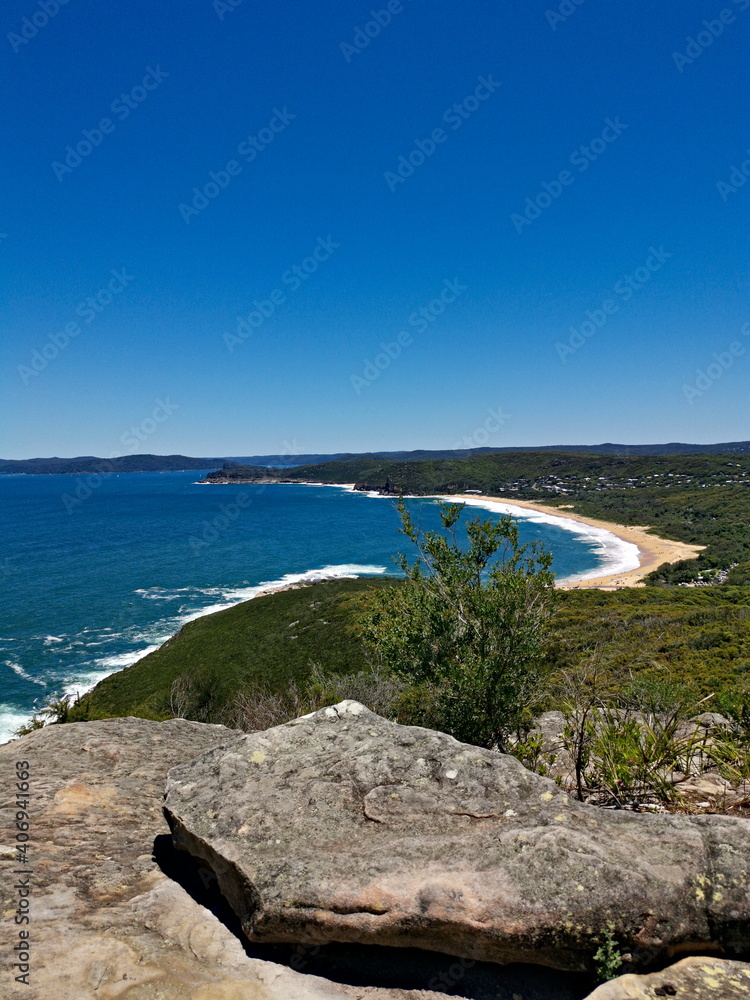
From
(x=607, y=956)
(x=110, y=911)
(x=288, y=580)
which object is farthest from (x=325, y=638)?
(x=607, y=956)

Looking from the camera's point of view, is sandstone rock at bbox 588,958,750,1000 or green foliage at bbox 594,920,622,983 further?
green foliage at bbox 594,920,622,983

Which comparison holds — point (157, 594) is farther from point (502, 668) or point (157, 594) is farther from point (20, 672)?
point (502, 668)

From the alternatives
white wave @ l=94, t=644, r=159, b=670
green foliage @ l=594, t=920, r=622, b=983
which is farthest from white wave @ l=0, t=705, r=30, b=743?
green foliage @ l=594, t=920, r=622, b=983

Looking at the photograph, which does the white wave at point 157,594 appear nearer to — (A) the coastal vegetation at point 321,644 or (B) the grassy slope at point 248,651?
(B) the grassy slope at point 248,651

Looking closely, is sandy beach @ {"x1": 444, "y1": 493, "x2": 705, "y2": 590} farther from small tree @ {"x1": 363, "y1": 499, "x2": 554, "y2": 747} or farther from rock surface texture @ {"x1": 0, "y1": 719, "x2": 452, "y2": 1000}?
rock surface texture @ {"x1": 0, "y1": 719, "x2": 452, "y2": 1000}

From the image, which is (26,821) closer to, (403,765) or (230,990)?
(230,990)

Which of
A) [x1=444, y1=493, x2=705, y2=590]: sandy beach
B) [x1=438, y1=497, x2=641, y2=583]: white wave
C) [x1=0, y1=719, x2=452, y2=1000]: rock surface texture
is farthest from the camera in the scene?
[x1=438, y1=497, x2=641, y2=583]: white wave

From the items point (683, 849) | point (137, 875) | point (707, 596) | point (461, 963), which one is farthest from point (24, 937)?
point (707, 596)
